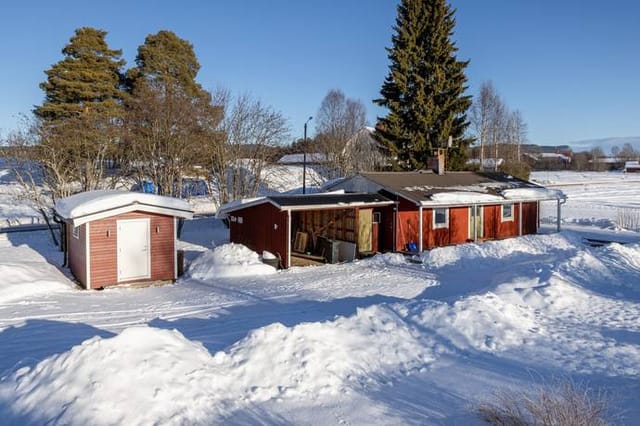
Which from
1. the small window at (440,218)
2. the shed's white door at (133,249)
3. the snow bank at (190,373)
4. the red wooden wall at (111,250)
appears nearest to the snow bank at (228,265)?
the red wooden wall at (111,250)

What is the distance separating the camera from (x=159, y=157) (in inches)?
1115

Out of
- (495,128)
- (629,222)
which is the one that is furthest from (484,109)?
(629,222)

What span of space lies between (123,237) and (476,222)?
1458 centimetres

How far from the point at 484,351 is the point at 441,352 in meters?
0.70

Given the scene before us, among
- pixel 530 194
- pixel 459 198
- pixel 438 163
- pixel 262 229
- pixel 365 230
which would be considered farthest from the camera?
pixel 438 163

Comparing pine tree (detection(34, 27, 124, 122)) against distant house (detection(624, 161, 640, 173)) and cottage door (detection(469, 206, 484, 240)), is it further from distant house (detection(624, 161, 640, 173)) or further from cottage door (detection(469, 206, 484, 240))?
distant house (detection(624, 161, 640, 173))

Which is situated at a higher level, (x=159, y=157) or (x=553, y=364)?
(x=159, y=157)

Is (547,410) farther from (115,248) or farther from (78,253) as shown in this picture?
(78,253)

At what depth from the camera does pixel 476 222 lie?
22.4 meters

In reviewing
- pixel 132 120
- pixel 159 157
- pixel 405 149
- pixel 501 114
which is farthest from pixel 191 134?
pixel 501 114

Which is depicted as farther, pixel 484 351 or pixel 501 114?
pixel 501 114

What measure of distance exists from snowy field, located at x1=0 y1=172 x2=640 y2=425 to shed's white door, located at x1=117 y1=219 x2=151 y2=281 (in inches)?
24.2

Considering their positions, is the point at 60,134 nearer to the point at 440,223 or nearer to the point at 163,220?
the point at 163,220

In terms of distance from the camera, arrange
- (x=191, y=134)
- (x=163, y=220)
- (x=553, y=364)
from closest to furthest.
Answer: (x=553, y=364) → (x=163, y=220) → (x=191, y=134)
